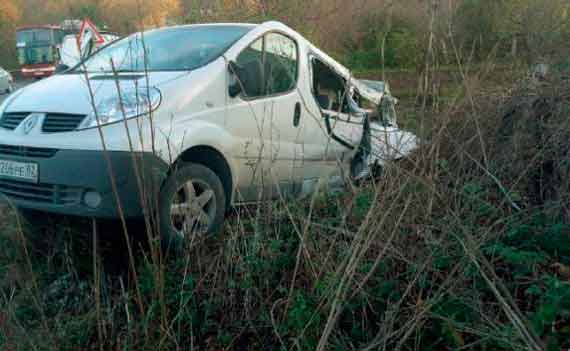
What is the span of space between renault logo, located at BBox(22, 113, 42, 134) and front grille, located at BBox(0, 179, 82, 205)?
0.34 metres

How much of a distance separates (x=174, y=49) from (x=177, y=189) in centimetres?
171

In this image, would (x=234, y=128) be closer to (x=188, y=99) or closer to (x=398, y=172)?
(x=188, y=99)

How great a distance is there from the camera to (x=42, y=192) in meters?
3.04

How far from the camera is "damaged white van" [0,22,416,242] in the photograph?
2.89m

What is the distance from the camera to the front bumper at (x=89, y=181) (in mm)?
2881

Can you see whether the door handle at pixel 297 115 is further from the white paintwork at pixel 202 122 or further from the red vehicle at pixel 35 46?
the red vehicle at pixel 35 46

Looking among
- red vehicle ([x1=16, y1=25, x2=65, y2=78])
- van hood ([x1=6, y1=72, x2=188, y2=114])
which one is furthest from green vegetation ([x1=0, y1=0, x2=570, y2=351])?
red vehicle ([x1=16, y1=25, x2=65, y2=78])

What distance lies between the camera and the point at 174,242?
119 inches

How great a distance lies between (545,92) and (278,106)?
197 centimetres

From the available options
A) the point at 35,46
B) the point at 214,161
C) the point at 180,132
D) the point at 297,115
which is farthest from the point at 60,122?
the point at 35,46

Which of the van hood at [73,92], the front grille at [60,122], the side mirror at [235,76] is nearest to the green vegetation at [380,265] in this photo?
the front grille at [60,122]

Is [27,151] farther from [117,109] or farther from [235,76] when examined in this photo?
[235,76]

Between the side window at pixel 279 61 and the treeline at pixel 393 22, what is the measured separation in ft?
2.54

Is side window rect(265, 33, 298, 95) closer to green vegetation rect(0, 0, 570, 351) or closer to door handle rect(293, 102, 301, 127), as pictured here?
door handle rect(293, 102, 301, 127)
